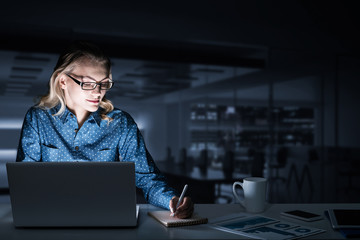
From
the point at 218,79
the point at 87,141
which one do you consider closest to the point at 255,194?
the point at 87,141

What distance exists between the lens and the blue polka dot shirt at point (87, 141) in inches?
73.1

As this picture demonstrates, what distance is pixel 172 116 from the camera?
5.53 meters

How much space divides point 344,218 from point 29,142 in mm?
1525

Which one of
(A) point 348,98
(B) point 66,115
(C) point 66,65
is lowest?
(B) point 66,115

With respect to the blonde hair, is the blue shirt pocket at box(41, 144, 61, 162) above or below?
below

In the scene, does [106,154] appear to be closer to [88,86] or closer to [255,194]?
[88,86]

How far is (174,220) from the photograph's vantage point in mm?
1418

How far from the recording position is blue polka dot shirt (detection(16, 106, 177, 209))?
186cm

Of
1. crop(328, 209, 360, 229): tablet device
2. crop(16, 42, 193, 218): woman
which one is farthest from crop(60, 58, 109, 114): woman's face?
crop(328, 209, 360, 229): tablet device

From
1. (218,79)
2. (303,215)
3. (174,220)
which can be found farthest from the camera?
(218,79)

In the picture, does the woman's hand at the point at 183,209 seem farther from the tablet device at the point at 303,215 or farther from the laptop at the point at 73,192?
the tablet device at the point at 303,215

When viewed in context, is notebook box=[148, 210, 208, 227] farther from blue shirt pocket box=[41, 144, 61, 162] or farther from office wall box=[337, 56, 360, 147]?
office wall box=[337, 56, 360, 147]

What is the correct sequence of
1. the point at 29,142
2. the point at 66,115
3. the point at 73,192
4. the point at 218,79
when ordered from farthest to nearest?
1. the point at 218,79
2. the point at 66,115
3. the point at 29,142
4. the point at 73,192

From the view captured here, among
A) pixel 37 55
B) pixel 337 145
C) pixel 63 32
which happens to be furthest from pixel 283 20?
pixel 37 55
